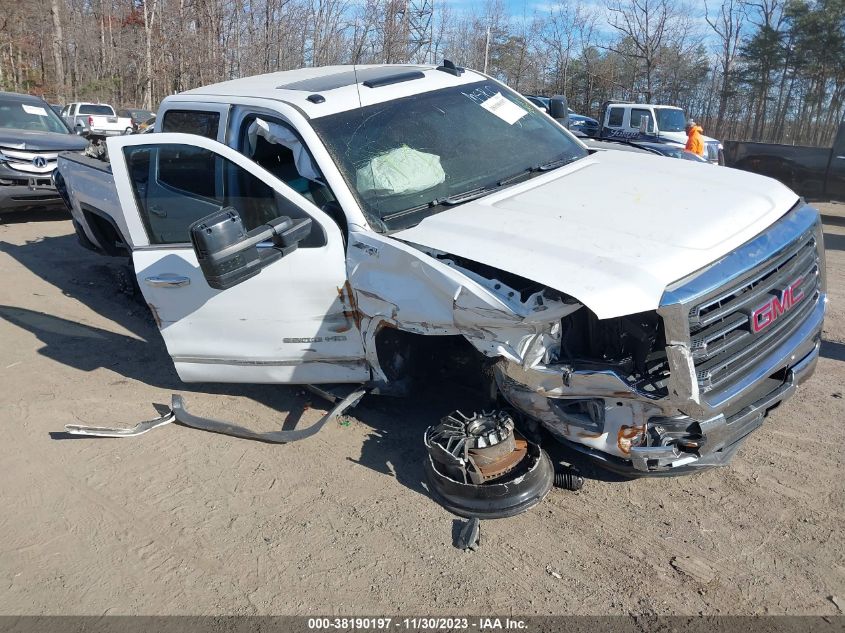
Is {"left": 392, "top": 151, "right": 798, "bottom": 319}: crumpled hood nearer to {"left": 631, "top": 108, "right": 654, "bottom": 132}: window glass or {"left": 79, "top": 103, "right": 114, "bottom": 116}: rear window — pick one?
{"left": 631, "top": 108, "right": 654, "bottom": 132}: window glass

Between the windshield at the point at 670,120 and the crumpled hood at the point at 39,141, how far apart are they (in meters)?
12.9

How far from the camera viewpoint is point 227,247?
3.16m

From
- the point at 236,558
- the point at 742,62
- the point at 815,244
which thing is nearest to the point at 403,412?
the point at 236,558

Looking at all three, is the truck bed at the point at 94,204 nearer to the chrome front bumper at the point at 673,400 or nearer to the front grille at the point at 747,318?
the chrome front bumper at the point at 673,400

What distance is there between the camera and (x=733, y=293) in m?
2.89

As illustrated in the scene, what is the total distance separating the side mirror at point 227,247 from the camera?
313cm

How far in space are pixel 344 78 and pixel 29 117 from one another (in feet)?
29.3

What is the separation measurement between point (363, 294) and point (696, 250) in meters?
1.63

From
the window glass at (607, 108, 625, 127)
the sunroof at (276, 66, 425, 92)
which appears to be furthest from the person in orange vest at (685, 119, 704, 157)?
the sunroof at (276, 66, 425, 92)

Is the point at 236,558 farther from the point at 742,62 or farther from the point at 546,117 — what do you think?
the point at 742,62

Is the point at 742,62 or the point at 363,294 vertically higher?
the point at 742,62

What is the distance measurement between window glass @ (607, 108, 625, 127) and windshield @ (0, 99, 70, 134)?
1253 cm

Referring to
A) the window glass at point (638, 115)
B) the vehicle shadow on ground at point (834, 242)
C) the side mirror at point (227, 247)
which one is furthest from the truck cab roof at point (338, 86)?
the window glass at point (638, 115)

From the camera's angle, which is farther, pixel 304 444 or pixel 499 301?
pixel 304 444
